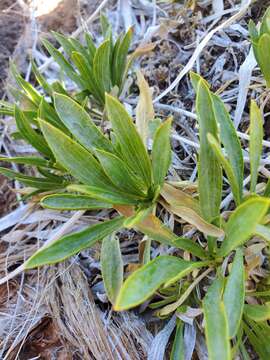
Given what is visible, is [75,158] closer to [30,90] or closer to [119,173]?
[119,173]

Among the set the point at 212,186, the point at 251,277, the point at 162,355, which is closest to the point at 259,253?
the point at 251,277

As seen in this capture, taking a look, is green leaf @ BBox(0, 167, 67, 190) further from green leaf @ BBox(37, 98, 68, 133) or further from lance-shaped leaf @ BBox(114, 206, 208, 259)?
lance-shaped leaf @ BBox(114, 206, 208, 259)

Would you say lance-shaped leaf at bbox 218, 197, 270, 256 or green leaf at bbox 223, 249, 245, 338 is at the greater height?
lance-shaped leaf at bbox 218, 197, 270, 256

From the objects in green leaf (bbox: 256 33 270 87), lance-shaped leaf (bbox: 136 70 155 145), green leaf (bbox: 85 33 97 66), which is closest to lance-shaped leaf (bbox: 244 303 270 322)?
lance-shaped leaf (bbox: 136 70 155 145)

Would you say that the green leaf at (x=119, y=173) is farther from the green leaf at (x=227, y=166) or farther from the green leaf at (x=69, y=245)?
the green leaf at (x=227, y=166)

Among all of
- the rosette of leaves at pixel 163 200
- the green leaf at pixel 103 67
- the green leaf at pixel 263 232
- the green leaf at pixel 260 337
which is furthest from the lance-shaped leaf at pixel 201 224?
the green leaf at pixel 103 67

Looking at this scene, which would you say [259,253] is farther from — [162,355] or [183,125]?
[183,125]

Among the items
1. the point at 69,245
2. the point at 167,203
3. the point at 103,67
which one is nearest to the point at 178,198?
the point at 167,203
